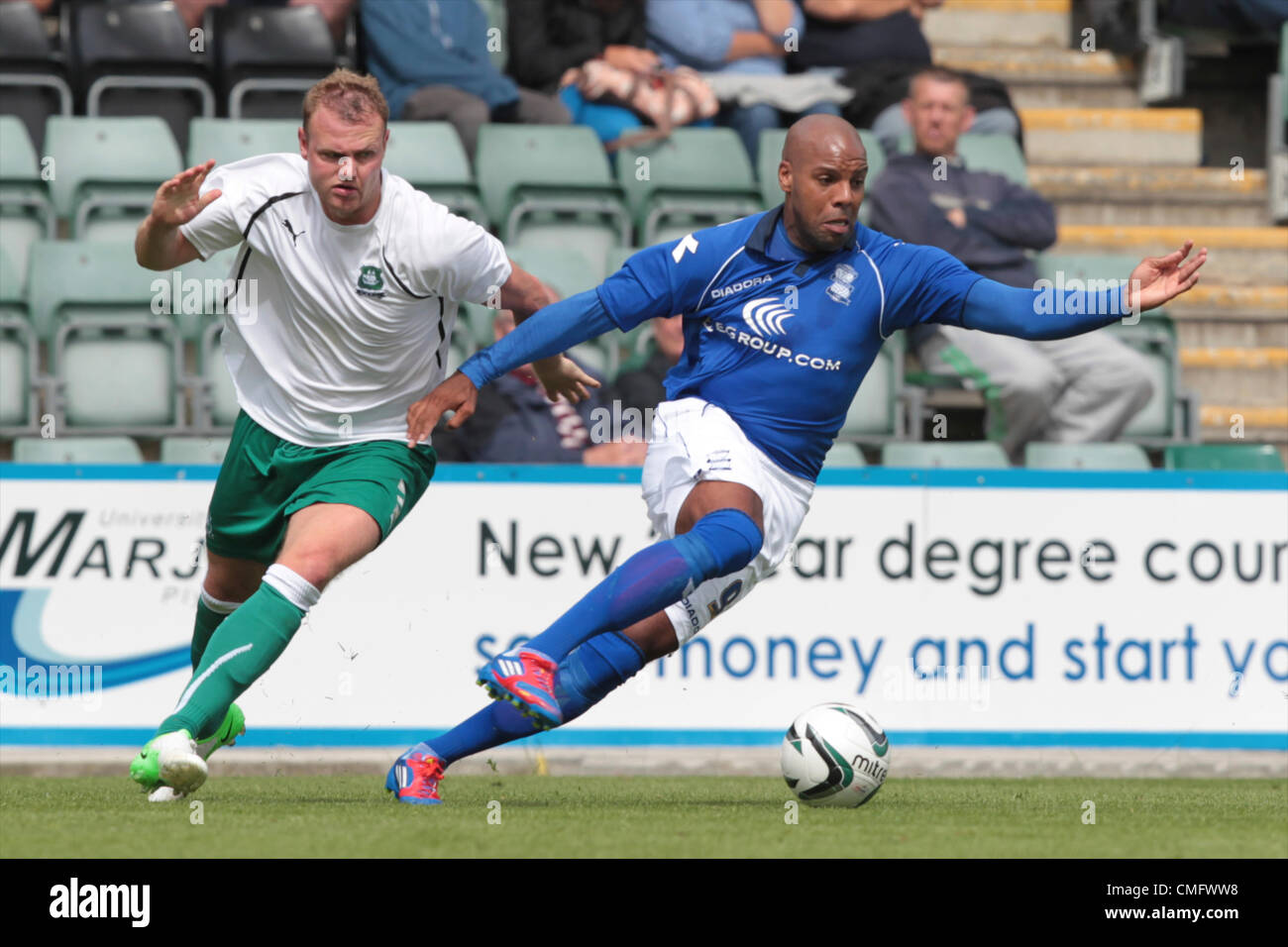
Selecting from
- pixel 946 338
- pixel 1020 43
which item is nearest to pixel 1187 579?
pixel 946 338

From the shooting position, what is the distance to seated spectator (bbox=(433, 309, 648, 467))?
370 inches

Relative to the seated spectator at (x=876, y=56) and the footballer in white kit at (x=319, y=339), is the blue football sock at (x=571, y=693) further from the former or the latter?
the seated spectator at (x=876, y=56)

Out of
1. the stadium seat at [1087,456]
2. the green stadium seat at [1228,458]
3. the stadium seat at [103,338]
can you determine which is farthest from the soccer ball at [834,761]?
the green stadium seat at [1228,458]

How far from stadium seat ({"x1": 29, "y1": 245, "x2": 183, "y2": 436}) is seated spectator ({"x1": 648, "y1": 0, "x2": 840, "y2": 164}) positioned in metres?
4.18

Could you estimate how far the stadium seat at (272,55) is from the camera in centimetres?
1179

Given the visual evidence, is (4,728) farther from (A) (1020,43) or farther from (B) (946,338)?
(A) (1020,43)

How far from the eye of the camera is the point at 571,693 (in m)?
5.96

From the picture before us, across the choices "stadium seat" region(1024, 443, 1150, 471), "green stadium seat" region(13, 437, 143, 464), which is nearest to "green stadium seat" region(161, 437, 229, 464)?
"green stadium seat" region(13, 437, 143, 464)

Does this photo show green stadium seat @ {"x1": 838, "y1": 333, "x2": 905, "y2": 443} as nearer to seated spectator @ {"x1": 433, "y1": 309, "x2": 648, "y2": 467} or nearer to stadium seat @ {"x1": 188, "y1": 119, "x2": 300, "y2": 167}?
seated spectator @ {"x1": 433, "y1": 309, "x2": 648, "y2": 467}

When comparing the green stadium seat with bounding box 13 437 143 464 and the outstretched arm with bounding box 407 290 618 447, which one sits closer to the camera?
the outstretched arm with bounding box 407 290 618 447

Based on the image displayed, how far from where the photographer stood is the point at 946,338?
421 inches

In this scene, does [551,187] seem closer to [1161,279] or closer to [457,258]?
[457,258]

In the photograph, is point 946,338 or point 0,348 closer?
point 0,348

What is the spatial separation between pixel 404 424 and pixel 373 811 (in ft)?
4.23
